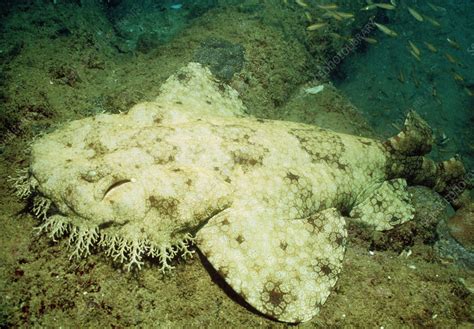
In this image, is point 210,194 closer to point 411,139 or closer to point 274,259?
point 274,259

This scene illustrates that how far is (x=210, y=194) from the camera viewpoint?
370cm

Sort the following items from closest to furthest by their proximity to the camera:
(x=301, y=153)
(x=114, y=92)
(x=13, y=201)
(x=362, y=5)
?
(x=13, y=201), (x=301, y=153), (x=114, y=92), (x=362, y=5)

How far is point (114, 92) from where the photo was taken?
5.46m

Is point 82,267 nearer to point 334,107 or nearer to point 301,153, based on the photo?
point 301,153

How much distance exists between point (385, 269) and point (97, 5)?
30.2ft

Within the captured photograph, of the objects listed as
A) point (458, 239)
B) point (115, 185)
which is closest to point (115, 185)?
point (115, 185)

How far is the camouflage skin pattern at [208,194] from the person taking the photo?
340cm

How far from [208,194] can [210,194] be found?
0.03 metres

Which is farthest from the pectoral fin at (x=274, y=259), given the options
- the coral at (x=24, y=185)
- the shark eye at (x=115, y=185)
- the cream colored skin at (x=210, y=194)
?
the coral at (x=24, y=185)

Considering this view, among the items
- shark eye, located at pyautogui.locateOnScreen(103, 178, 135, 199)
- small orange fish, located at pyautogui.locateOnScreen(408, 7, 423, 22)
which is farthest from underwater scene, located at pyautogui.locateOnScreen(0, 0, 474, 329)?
small orange fish, located at pyautogui.locateOnScreen(408, 7, 423, 22)

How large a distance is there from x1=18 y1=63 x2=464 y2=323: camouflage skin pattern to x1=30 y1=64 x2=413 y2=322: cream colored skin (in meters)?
0.01

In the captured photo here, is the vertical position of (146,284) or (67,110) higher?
(67,110)

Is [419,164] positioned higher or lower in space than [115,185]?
lower

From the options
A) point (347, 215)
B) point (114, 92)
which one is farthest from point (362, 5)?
point (114, 92)
